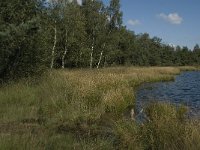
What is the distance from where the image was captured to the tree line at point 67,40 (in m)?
17.8

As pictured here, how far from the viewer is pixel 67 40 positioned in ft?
169

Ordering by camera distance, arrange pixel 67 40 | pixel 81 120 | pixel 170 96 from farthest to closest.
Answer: pixel 67 40 < pixel 170 96 < pixel 81 120

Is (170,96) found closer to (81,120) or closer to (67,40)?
(81,120)

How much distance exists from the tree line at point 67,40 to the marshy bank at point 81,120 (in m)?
1.63

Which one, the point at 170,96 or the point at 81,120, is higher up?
the point at 81,120

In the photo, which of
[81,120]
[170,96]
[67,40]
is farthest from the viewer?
[67,40]

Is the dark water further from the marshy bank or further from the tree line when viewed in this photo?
the tree line

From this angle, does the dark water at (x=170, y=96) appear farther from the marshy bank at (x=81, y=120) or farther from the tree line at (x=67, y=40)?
the tree line at (x=67, y=40)

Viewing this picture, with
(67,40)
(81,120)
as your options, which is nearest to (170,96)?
(81,120)

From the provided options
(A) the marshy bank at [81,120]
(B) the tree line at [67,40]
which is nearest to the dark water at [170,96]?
(A) the marshy bank at [81,120]

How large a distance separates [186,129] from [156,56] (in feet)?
319

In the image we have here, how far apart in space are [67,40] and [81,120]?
131 ft

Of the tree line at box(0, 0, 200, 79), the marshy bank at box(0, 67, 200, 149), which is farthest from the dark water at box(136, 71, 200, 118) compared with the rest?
the tree line at box(0, 0, 200, 79)

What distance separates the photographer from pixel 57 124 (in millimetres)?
11758
